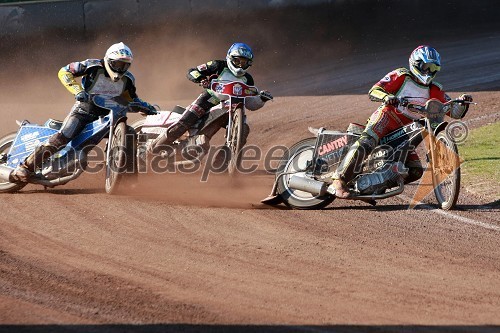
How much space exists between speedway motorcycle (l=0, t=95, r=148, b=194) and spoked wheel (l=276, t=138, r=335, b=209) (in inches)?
89.1

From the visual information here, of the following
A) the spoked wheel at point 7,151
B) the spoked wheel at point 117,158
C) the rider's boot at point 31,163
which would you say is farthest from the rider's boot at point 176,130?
the spoked wheel at point 7,151

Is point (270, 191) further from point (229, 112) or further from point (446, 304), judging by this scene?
point (446, 304)

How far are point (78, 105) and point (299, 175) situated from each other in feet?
11.6

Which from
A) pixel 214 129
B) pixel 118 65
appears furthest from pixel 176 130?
pixel 118 65

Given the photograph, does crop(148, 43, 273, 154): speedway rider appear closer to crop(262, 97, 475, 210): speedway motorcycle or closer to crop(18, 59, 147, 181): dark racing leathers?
crop(18, 59, 147, 181): dark racing leathers

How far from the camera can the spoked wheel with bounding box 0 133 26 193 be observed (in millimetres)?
13758

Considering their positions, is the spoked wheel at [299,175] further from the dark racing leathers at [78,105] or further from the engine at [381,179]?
the dark racing leathers at [78,105]

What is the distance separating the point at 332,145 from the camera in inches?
494

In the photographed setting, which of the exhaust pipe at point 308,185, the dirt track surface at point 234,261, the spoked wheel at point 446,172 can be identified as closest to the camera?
the dirt track surface at point 234,261

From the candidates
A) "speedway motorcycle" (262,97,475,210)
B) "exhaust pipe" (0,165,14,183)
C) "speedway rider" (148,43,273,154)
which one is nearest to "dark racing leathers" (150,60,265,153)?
"speedway rider" (148,43,273,154)

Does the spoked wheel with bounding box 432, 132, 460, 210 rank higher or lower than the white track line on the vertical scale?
higher

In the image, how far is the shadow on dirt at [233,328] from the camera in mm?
7312

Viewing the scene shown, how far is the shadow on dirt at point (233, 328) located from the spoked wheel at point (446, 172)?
4.66 m

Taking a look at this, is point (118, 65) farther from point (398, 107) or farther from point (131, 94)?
point (398, 107)
